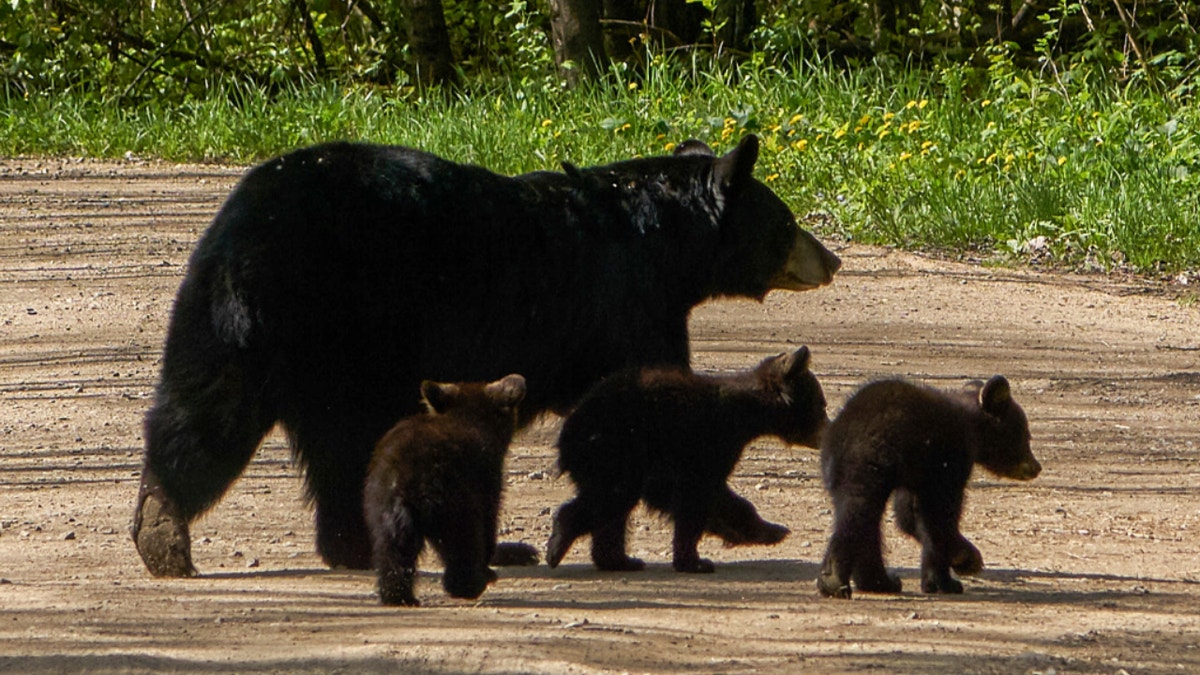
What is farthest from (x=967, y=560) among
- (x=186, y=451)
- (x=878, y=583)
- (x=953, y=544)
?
(x=186, y=451)

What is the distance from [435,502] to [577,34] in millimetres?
12485

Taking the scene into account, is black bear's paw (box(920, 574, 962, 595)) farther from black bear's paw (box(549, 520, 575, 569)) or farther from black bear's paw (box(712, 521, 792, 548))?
black bear's paw (box(549, 520, 575, 569))

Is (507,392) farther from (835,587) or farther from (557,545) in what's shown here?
(835,587)

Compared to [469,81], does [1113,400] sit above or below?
above

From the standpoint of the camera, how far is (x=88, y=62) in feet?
60.2

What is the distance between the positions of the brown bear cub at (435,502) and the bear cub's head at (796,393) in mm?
1051

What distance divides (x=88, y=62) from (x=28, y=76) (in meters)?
0.84

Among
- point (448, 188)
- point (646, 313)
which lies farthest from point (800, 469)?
point (448, 188)

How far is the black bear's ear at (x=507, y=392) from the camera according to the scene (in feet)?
17.5

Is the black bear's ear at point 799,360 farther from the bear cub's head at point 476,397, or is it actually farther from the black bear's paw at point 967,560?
the bear cub's head at point 476,397

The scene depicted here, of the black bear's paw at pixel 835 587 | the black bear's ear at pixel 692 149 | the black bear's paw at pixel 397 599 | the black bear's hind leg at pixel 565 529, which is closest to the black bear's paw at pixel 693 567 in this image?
the black bear's hind leg at pixel 565 529

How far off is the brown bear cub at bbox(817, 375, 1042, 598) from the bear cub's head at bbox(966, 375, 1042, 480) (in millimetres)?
199

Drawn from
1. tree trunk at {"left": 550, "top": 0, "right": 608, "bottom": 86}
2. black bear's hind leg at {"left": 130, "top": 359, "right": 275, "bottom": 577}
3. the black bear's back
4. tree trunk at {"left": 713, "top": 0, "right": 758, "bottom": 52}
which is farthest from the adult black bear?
tree trunk at {"left": 713, "top": 0, "right": 758, "bottom": 52}

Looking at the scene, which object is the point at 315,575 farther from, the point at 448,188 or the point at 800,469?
the point at 800,469
